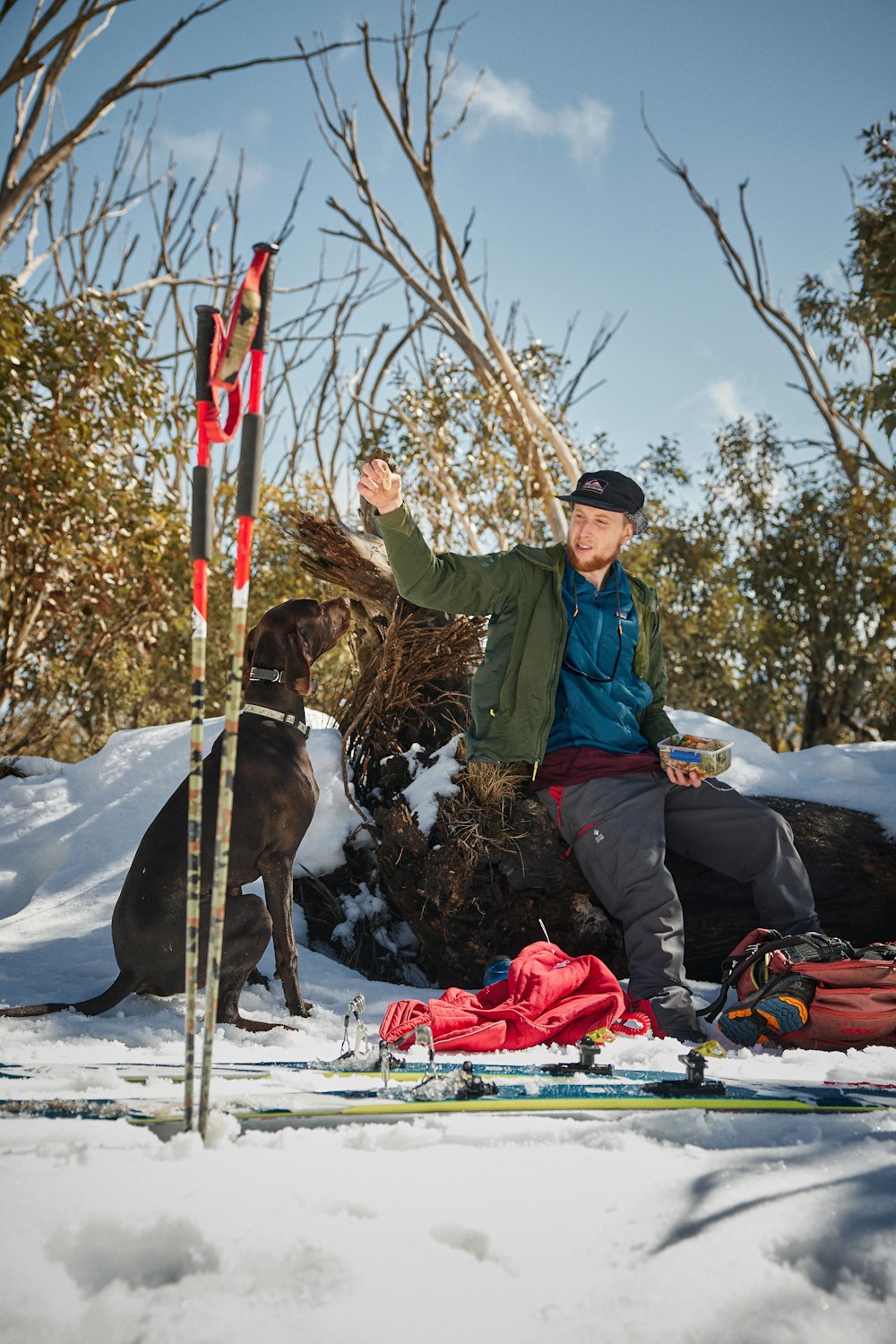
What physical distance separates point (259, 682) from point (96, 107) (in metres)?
6.69

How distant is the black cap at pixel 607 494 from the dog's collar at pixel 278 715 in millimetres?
1250

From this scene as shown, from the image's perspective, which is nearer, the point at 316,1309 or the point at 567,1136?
the point at 316,1309

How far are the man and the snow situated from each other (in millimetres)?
1562

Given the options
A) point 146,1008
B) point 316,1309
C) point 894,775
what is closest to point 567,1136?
point 316,1309

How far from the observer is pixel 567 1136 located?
1667 millimetres

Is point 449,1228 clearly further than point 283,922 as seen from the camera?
No

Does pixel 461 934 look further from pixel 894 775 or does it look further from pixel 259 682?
pixel 894 775

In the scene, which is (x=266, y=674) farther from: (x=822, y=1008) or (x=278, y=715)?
(x=822, y=1008)

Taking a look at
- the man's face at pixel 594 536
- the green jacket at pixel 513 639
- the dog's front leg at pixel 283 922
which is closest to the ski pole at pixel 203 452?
the dog's front leg at pixel 283 922

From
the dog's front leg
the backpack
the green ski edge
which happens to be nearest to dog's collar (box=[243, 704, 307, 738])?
the dog's front leg

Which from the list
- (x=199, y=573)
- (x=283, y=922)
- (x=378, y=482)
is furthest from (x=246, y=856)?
(x=199, y=573)

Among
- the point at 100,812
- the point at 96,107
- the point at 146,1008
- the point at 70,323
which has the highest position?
the point at 96,107

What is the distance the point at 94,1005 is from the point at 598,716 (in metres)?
1.91

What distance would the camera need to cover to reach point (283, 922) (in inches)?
116
